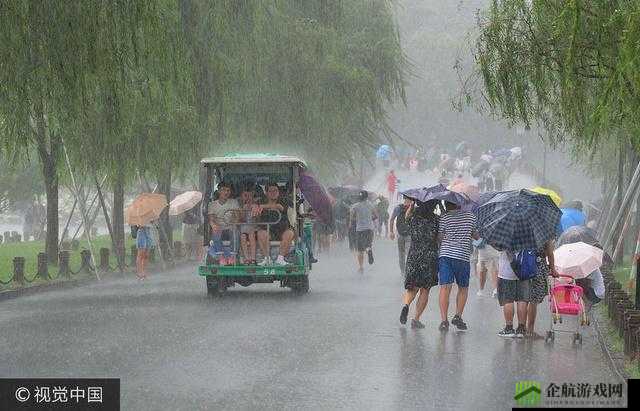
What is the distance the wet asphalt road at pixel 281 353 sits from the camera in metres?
10.3

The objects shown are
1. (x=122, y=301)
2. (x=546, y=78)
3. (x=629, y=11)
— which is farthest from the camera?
(x=122, y=301)

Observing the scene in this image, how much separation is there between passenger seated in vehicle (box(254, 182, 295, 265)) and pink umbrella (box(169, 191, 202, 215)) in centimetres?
808

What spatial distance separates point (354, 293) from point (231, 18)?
8.93 m

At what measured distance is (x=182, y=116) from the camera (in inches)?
1117

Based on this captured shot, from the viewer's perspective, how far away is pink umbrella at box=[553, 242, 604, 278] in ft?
48.5

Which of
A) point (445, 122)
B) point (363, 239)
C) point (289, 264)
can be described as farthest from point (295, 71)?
point (445, 122)

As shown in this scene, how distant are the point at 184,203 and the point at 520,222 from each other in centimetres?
1684

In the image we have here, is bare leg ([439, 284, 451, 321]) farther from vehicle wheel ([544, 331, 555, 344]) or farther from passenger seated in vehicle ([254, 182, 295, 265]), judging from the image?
passenger seated in vehicle ([254, 182, 295, 265])

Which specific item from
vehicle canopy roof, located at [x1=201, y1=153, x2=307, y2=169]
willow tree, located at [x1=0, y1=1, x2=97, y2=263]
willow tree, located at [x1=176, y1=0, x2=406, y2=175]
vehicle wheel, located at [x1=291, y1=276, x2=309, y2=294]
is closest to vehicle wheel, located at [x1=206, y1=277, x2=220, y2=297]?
vehicle wheel, located at [x1=291, y1=276, x2=309, y2=294]

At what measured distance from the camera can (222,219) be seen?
20875 millimetres

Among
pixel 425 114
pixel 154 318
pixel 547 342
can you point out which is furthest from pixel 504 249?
pixel 425 114

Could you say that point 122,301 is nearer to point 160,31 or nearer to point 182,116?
point 160,31

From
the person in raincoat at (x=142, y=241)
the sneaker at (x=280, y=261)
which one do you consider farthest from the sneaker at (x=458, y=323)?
the person in raincoat at (x=142, y=241)

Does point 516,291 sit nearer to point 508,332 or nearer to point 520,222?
point 508,332
